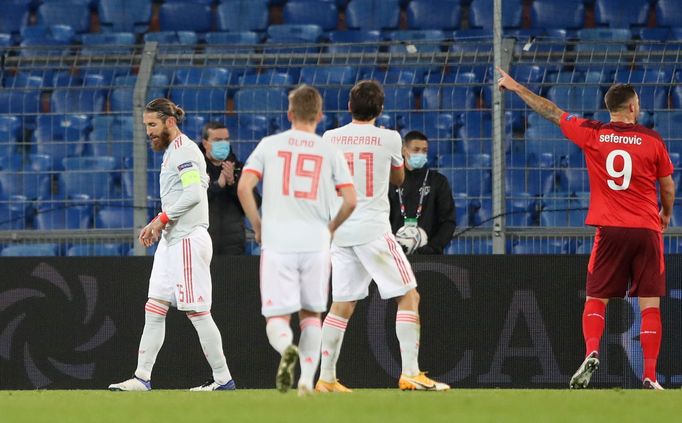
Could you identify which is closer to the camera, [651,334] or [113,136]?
[651,334]

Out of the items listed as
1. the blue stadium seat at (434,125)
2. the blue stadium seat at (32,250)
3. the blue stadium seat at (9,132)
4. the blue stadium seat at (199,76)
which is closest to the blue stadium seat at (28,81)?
the blue stadium seat at (9,132)

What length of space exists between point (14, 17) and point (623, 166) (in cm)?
1262

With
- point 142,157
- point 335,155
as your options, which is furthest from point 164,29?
point 335,155

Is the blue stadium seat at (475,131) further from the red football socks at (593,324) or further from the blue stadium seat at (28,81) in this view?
the blue stadium seat at (28,81)

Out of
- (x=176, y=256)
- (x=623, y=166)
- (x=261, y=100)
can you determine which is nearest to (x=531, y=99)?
(x=623, y=166)

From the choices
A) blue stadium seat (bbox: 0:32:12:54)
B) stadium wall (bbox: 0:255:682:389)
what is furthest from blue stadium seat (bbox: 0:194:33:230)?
blue stadium seat (bbox: 0:32:12:54)

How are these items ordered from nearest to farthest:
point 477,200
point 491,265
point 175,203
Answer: point 175,203 → point 491,265 → point 477,200

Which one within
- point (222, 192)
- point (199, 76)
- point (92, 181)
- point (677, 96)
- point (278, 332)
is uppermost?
point (199, 76)

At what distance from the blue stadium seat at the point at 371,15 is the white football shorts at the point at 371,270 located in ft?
33.8

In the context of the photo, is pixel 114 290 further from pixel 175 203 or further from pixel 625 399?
pixel 625 399

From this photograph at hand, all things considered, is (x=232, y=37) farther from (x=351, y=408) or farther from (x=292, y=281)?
(x=351, y=408)

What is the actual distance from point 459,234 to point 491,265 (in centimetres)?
49

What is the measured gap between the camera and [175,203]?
9070 millimetres

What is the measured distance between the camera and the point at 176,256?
30.1 ft
